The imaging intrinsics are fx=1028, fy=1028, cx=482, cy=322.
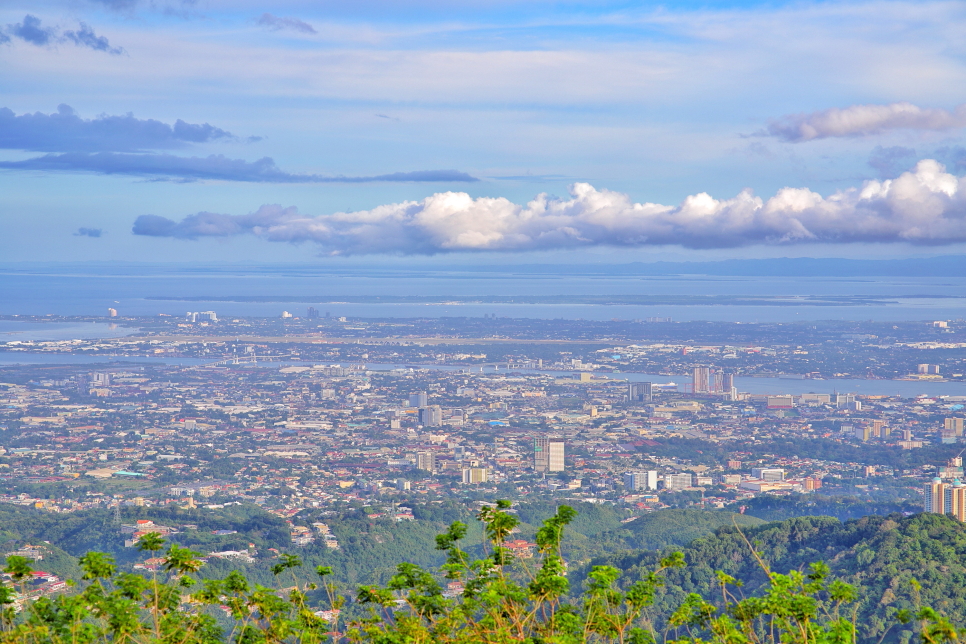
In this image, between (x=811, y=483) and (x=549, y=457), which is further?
(x=549, y=457)

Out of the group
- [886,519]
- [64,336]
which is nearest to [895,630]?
[886,519]

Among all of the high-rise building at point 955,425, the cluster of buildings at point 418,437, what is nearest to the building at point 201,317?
the cluster of buildings at point 418,437

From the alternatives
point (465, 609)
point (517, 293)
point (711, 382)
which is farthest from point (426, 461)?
point (517, 293)

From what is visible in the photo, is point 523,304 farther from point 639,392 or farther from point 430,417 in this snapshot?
point 430,417

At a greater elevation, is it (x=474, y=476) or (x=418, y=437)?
(x=418, y=437)

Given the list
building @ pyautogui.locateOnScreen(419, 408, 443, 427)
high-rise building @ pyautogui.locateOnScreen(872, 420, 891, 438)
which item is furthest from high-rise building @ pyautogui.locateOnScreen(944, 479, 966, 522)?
building @ pyautogui.locateOnScreen(419, 408, 443, 427)

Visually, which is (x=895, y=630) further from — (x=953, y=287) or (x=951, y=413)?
(x=953, y=287)

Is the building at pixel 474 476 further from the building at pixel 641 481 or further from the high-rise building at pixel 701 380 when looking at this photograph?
the high-rise building at pixel 701 380
